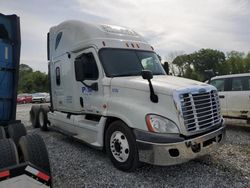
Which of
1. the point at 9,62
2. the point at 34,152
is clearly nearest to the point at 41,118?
the point at 9,62

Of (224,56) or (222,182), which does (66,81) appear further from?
(224,56)

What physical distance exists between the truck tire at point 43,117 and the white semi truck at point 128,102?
6.55 feet

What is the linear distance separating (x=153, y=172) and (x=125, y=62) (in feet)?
7.94

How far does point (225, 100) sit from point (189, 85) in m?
5.07

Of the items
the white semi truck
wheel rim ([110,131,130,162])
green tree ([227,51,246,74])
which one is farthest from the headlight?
Result: green tree ([227,51,246,74])

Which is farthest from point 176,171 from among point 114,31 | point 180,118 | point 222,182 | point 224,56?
point 224,56

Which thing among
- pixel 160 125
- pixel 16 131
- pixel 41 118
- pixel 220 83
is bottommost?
pixel 41 118

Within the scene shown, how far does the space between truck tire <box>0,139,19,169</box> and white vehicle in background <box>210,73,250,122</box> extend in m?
7.53

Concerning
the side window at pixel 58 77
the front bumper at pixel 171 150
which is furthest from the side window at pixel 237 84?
the side window at pixel 58 77

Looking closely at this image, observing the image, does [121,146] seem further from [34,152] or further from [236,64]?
[236,64]

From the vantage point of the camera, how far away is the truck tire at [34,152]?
3621mm

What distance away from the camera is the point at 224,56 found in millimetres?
78938

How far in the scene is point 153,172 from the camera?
198 inches

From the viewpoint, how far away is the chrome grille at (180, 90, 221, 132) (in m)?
4.57
